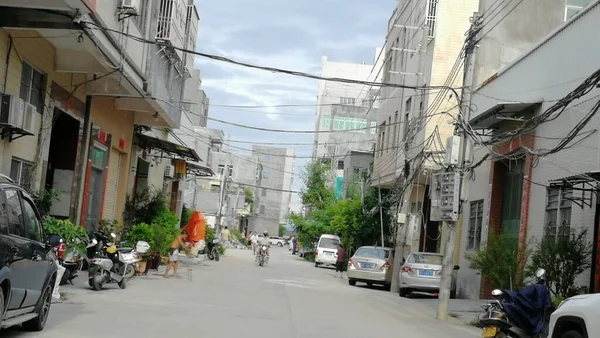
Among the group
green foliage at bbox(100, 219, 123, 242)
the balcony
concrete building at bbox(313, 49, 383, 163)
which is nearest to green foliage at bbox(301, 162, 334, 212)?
concrete building at bbox(313, 49, 383, 163)

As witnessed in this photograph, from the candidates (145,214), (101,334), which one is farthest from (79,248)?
(145,214)

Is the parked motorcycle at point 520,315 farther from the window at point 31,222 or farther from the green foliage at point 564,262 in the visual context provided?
the window at point 31,222

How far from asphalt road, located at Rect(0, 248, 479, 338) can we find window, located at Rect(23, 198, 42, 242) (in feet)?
4.07

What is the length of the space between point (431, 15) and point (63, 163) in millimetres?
17352

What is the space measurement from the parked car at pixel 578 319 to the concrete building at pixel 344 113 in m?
58.9

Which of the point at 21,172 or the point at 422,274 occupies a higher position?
the point at 21,172

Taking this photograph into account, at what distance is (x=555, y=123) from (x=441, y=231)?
42.2 feet

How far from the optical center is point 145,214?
29391 mm

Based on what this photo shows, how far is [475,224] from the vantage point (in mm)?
26781

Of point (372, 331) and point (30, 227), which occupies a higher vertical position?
point (30, 227)

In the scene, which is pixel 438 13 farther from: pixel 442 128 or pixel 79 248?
pixel 79 248

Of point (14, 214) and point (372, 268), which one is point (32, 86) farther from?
point (372, 268)

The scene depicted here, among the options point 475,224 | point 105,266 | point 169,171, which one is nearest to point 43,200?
point 105,266

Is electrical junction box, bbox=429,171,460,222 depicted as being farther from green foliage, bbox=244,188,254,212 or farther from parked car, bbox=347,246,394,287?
green foliage, bbox=244,188,254,212
